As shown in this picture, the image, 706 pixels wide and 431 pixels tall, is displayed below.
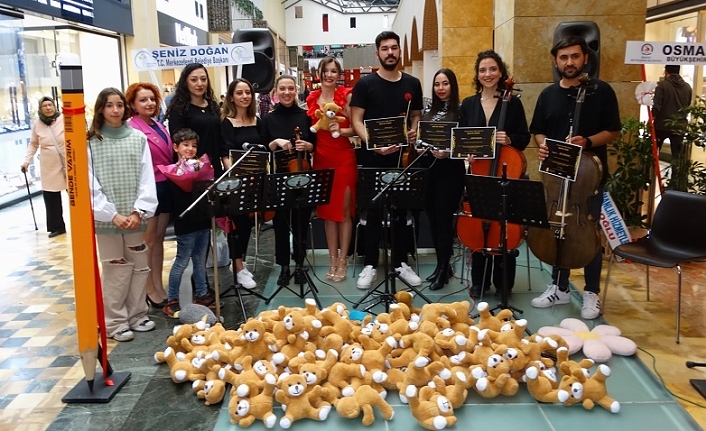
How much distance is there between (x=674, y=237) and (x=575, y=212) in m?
0.72

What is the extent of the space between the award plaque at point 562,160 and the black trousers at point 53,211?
194 inches

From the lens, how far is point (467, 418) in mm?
2752

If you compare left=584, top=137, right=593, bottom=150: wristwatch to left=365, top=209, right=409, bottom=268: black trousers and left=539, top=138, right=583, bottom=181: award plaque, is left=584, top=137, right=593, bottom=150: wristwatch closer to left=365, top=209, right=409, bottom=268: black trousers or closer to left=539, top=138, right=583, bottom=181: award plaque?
left=539, top=138, right=583, bottom=181: award plaque

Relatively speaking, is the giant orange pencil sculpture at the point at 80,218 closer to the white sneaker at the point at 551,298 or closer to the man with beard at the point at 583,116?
the man with beard at the point at 583,116

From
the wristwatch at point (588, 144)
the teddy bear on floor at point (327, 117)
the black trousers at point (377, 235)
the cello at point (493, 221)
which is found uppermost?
the teddy bear on floor at point (327, 117)

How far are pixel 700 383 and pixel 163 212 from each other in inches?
125

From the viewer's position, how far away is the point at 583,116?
3666 mm

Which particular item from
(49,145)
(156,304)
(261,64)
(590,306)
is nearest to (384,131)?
(590,306)

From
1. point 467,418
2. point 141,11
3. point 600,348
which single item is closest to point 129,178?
point 467,418

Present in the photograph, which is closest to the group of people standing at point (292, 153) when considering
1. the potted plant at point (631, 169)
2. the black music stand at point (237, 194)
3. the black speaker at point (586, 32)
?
the black music stand at point (237, 194)

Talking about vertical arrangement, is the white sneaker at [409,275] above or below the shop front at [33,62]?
below

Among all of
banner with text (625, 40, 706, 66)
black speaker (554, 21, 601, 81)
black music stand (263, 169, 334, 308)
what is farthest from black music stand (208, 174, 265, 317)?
banner with text (625, 40, 706, 66)

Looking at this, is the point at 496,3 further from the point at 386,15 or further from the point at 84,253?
the point at 386,15

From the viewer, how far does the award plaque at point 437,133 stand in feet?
12.3
